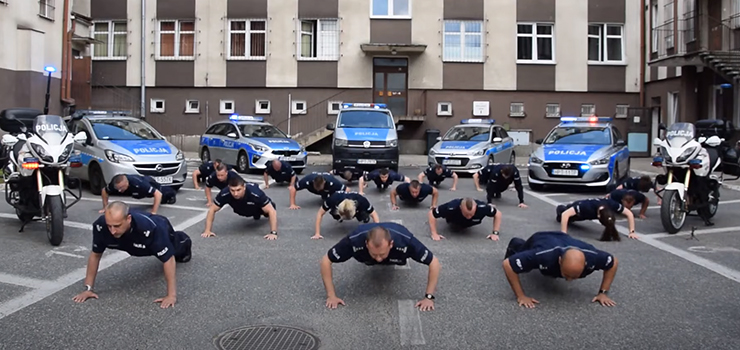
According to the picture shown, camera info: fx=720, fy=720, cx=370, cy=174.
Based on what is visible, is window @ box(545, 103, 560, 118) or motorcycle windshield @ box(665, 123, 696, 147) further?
window @ box(545, 103, 560, 118)

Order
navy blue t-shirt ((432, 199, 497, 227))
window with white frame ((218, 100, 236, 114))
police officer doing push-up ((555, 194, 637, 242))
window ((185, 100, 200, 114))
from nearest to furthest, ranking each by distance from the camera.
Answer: navy blue t-shirt ((432, 199, 497, 227))
police officer doing push-up ((555, 194, 637, 242))
window with white frame ((218, 100, 236, 114))
window ((185, 100, 200, 114))

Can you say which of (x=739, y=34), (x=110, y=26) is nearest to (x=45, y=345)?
(x=739, y=34)

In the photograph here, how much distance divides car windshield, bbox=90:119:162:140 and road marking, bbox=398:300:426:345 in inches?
398

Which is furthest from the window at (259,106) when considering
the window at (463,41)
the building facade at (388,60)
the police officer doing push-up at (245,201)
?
the police officer doing push-up at (245,201)

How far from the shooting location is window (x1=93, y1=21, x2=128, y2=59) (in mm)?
30016

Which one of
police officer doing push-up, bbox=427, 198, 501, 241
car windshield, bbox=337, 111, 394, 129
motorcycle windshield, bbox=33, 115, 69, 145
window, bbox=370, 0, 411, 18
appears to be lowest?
police officer doing push-up, bbox=427, 198, 501, 241

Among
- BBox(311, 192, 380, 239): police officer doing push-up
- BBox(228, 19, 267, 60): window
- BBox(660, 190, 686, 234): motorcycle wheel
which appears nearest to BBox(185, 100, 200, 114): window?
BBox(228, 19, 267, 60): window

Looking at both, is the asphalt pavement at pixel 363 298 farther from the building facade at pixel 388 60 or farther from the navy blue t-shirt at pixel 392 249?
the building facade at pixel 388 60

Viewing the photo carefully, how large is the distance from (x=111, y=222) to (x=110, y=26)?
26505 mm

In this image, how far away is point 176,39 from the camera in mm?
29672

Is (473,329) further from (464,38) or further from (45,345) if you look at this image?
(464,38)

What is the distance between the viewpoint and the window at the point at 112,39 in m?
30.0

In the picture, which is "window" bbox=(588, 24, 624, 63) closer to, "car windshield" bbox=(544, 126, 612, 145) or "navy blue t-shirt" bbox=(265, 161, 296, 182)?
"car windshield" bbox=(544, 126, 612, 145)

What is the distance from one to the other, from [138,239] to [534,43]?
25.4 meters
